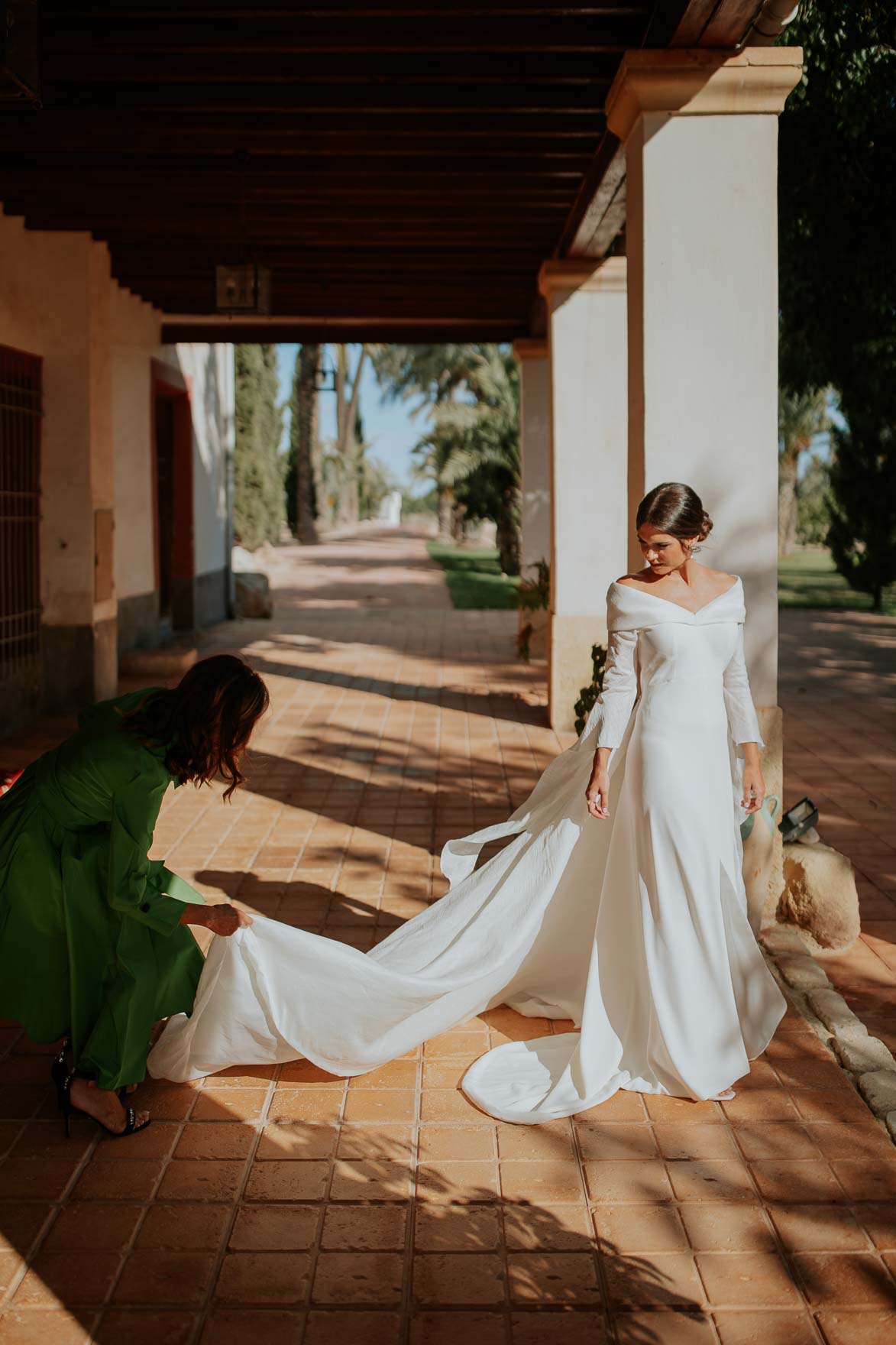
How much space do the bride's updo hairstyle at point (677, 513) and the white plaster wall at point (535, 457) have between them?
966 cm

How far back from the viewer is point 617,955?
3975 mm

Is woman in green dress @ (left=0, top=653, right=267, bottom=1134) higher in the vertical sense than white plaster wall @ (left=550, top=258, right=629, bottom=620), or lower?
lower

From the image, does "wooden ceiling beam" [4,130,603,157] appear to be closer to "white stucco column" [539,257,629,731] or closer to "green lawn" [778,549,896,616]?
"white stucco column" [539,257,629,731]

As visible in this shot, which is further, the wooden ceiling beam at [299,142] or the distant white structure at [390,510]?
the distant white structure at [390,510]

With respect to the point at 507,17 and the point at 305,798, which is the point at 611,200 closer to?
the point at 507,17

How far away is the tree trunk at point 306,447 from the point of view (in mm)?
35281

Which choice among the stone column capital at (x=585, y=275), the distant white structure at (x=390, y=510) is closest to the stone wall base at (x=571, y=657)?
the stone column capital at (x=585, y=275)

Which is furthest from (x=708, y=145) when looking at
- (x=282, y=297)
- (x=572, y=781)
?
(x=282, y=297)

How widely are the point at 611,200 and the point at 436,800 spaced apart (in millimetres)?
3908

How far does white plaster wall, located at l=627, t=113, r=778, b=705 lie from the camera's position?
5199 mm

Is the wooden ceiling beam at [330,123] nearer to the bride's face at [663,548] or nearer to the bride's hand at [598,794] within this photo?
the bride's face at [663,548]

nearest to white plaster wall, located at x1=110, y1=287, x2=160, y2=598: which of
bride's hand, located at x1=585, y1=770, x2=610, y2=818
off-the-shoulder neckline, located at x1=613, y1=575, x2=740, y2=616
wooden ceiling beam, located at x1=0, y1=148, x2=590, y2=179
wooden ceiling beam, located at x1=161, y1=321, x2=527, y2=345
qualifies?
wooden ceiling beam, located at x1=161, y1=321, x2=527, y2=345

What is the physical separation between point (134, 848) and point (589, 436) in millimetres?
7211

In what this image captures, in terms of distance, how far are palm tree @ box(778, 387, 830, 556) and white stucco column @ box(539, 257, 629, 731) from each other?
26.3 meters
